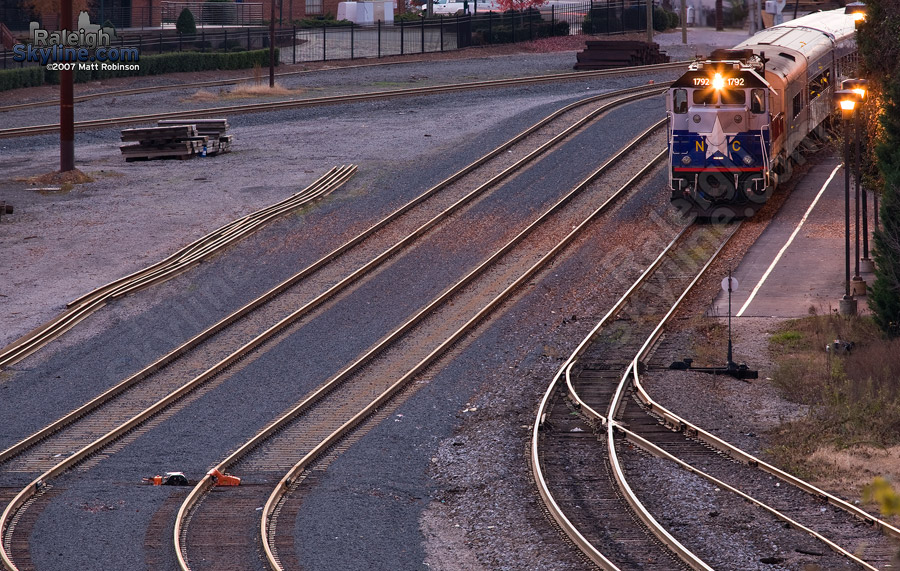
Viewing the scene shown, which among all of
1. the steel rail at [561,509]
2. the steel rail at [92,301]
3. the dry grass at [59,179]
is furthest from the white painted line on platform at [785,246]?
the dry grass at [59,179]

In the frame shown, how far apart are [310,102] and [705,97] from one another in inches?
863

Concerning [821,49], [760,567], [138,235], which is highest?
[821,49]

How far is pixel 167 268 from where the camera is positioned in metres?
27.2

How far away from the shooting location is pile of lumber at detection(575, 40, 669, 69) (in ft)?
180

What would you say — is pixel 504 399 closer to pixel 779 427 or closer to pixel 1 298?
pixel 779 427

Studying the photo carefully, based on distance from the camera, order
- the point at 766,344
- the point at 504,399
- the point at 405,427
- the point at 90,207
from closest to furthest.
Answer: the point at 405,427 < the point at 504,399 < the point at 766,344 < the point at 90,207

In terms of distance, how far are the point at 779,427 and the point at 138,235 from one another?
18.7m

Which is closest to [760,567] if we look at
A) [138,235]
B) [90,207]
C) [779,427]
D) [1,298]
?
[779,427]

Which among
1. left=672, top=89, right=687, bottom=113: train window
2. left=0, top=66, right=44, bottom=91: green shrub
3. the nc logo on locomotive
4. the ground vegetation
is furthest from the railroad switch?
the nc logo on locomotive

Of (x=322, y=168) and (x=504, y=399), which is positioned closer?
(x=504, y=399)

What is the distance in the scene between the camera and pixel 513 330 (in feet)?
76.1

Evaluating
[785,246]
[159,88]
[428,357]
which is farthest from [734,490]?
[159,88]

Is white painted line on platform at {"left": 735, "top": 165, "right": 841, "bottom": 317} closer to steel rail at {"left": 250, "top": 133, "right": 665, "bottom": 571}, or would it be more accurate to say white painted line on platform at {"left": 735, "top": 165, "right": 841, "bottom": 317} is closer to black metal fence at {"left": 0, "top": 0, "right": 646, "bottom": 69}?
steel rail at {"left": 250, "top": 133, "right": 665, "bottom": 571}

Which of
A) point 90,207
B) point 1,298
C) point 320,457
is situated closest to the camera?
point 320,457
